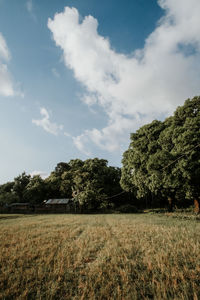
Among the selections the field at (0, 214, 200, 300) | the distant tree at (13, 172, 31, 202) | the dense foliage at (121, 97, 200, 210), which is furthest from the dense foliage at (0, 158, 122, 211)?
the field at (0, 214, 200, 300)

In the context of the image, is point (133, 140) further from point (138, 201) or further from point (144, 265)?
point (138, 201)

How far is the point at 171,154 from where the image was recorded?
17219 mm

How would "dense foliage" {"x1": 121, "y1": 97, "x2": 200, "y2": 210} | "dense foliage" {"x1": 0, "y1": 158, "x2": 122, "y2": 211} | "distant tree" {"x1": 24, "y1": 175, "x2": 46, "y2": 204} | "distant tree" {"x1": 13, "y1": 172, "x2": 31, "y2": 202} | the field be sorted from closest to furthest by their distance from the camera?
the field → "dense foliage" {"x1": 121, "y1": 97, "x2": 200, "y2": 210} → "dense foliage" {"x1": 0, "y1": 158, "x2": 122, "y2": 211} → "distant tree" {"x1": 24, "y1": 175, "x2": 46, "y2": 204} → "distant tree" {"x1": 13, "y1": 172, "x2": 31, "y2": 202}

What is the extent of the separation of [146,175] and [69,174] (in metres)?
30.0

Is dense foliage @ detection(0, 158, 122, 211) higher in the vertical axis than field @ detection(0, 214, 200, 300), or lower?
higher

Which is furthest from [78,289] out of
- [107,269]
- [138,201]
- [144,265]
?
[138,201]

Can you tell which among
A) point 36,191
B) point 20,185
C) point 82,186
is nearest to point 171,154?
point 82,186

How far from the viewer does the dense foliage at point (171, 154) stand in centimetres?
1586

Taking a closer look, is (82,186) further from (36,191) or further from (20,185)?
(20,185)

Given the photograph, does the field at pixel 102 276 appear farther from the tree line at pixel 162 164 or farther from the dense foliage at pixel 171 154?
the dense foliage at pixel 171 154

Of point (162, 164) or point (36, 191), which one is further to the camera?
point (36, 191)

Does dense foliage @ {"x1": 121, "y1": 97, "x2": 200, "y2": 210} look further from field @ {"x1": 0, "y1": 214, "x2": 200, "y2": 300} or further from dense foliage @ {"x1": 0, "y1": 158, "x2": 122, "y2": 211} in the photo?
dense foliage @ {"x1": 0, "y1": 158, "x2": 122, "y2": 211}

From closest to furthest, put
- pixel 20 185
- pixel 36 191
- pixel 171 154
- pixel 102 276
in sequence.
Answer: pixel 102 276, pixel 171 154, pixel 36 191, pixel 20 185

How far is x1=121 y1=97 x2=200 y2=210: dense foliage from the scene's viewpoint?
15.9 m
